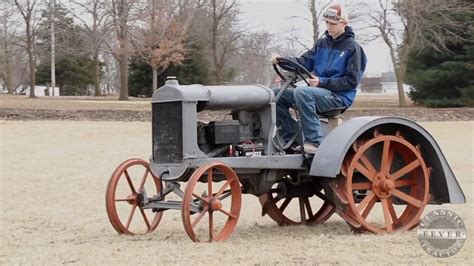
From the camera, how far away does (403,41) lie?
45750mm

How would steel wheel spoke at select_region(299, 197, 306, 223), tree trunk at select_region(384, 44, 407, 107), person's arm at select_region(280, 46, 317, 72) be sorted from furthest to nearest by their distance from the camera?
tree trunk at select_region(384, 44, 407, 107)
steel wheel spoke at select_region(299, 197, 306, 223)
person's arm at select_region(280, 46, 317, 72)

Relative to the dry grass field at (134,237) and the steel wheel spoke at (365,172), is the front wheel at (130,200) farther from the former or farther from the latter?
the steel wheel spoke at (365,172)

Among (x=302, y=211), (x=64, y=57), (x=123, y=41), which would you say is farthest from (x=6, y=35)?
(x=302, y=211)

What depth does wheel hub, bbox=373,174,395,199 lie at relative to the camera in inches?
296

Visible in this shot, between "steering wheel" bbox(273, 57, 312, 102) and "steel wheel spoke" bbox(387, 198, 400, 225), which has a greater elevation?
"steering wheel" bbox(273, 57, 312, 102)

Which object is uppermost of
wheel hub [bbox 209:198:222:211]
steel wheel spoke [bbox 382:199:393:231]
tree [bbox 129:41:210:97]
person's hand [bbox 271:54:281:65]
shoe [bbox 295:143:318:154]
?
tree [bbox 129:41:210:97]

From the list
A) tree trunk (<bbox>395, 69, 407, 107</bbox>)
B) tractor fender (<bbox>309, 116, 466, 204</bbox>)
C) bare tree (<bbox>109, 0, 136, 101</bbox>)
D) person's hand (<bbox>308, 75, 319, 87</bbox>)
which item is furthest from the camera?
bare tree (<bbox>109, 0, 136, 101</bbox>)

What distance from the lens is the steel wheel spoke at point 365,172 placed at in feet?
24.1

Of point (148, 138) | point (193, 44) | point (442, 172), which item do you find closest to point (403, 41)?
point (193, 44)

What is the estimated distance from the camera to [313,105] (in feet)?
24.2

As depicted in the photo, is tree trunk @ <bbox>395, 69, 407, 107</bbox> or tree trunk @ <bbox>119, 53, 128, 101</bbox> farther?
tree trunk @ <bbox>119, 53, 128, 101</bbox>

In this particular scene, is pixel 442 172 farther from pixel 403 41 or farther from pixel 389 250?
pixel 403 41

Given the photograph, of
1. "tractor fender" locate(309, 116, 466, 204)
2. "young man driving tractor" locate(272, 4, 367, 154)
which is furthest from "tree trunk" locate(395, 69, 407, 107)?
"young man driving tractor" locate(272, 4, 367, 154)

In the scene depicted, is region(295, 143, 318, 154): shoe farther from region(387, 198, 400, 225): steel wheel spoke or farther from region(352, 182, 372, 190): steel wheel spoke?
region(387, 198, 400, 225): steel wheel spoke
